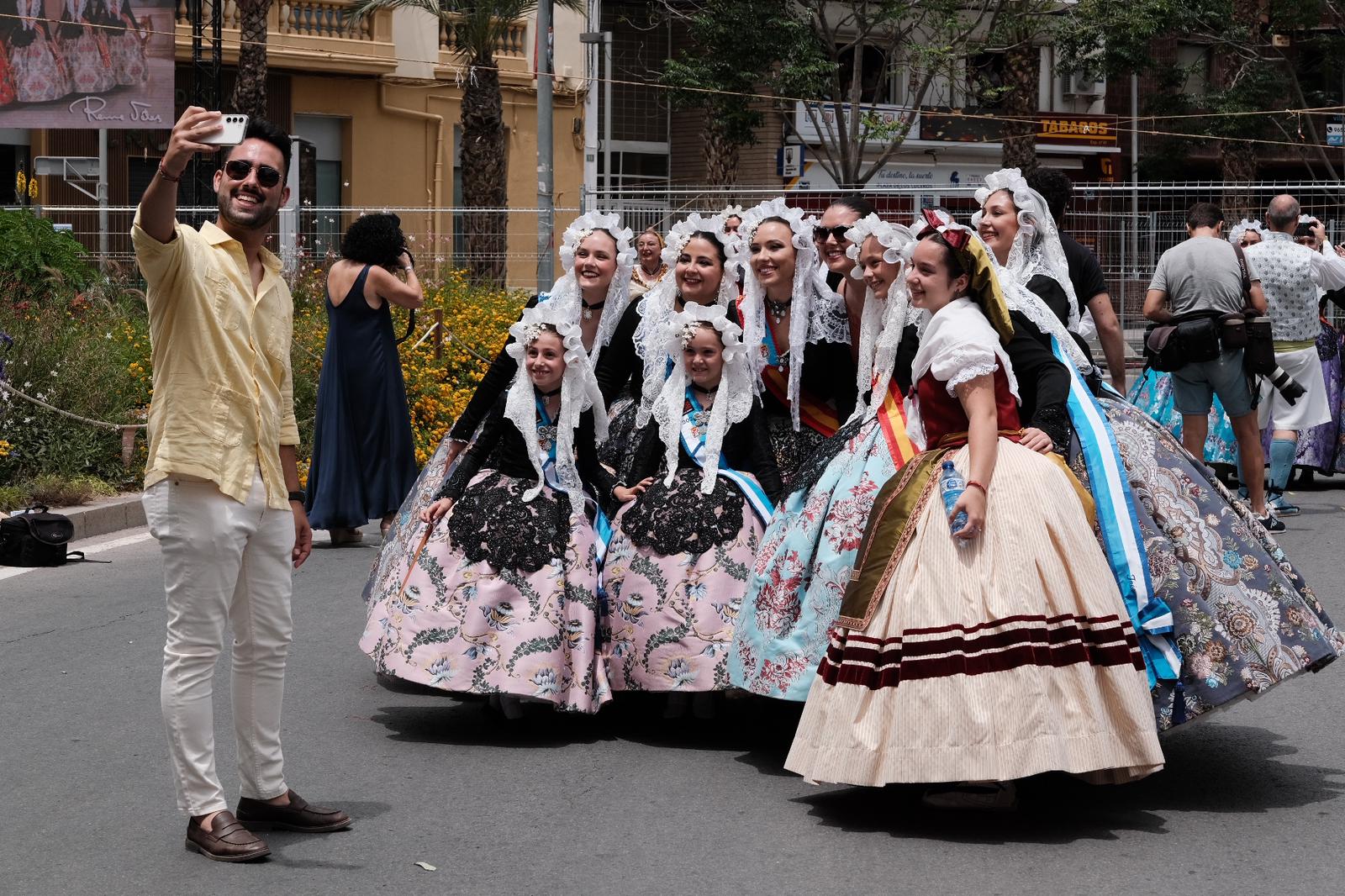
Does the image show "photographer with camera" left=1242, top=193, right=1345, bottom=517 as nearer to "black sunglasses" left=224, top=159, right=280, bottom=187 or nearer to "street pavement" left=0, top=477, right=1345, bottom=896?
"street pavement" left=0, top=477, right=1345, bottom=896

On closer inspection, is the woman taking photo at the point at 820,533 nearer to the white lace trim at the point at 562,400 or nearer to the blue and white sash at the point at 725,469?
the blue and white sash at the point at 725,469

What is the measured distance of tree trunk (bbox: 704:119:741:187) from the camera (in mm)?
33844

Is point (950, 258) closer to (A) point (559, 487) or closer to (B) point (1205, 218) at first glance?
(A) point (559, 487)

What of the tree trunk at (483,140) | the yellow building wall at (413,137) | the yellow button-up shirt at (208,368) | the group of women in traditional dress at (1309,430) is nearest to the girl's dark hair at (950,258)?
the yellow button-up shirt at (208,368)

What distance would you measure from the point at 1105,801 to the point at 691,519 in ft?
5.97

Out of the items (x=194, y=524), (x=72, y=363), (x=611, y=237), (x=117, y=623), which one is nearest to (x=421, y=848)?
(x=194, y=524)

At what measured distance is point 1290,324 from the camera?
40.8 feet

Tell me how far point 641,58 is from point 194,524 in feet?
113

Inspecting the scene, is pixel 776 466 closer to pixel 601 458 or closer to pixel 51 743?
Result: pixel 601 458

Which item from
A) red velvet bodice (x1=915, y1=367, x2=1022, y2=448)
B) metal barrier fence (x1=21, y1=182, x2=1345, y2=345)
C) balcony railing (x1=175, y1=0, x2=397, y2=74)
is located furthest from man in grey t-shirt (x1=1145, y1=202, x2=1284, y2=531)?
balcony railing (x1=175, y1=0, x2=397, y2=74)

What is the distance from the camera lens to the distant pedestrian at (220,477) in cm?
496

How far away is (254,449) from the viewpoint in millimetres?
5094

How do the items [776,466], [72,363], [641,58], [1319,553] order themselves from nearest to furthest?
[776,466] → [1319,553] → [72,363] → [641,58]

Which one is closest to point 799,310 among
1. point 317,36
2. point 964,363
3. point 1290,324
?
point 964,363
